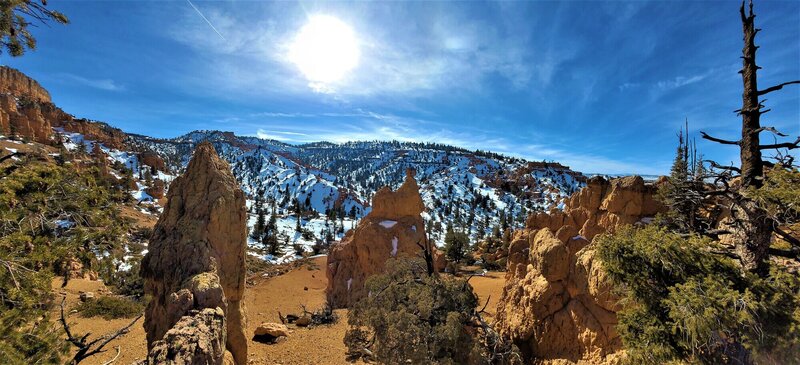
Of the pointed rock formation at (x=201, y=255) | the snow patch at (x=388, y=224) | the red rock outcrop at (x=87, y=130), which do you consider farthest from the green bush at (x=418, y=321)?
the red rock outcrop at (x=87, y=130)

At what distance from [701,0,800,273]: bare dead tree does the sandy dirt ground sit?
27.2 feet

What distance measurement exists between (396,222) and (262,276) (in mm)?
20186

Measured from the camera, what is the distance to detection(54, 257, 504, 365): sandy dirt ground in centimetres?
1153

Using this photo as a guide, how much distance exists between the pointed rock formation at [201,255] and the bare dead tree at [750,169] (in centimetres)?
977

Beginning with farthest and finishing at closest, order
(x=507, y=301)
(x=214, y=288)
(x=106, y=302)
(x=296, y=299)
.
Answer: (x=296, y=299), (x=106, y=302), (x=507, y=301), (x=214, y=288)

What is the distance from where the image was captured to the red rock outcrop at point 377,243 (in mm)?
21703

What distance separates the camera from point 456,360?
9070 millimetres

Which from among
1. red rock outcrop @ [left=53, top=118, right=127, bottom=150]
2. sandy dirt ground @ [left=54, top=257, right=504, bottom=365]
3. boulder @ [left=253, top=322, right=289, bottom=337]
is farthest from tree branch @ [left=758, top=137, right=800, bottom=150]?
red rock outcrop @ [left=53, top=118, right=127, bottom=150]

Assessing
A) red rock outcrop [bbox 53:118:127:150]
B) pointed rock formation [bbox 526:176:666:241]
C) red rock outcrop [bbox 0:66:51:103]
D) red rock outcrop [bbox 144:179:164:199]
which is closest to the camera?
pointed rock formation [bbox 526:176:666:241]

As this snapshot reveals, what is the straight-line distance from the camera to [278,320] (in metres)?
18.0

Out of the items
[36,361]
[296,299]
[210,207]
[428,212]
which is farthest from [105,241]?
[428,212]

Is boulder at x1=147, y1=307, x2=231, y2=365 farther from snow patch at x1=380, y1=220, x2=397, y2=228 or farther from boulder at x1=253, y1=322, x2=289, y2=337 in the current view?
snow patch at x1=380, y1=220, x2=397, y2=228

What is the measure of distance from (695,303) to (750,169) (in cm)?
269

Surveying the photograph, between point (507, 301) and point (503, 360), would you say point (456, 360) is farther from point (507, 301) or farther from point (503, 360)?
point (507, 301)
